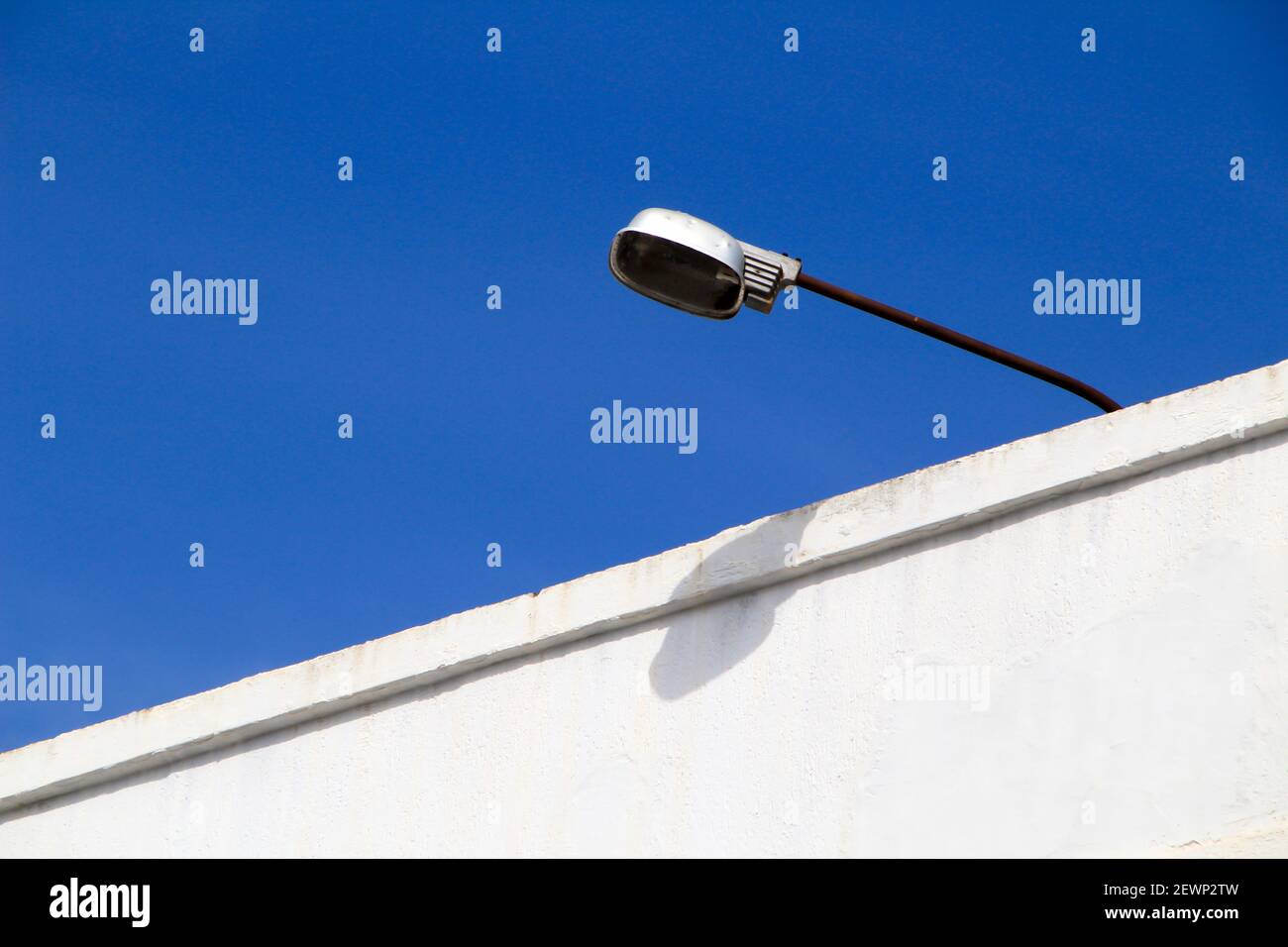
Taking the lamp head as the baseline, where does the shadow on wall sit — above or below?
below

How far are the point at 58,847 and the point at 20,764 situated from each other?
40cm

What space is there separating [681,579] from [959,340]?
1.30 metres

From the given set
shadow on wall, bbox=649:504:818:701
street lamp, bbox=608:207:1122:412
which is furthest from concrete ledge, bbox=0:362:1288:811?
street lamp, bbox=608:207:1122:412

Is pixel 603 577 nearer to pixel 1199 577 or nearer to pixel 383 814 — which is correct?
pixel 383 814

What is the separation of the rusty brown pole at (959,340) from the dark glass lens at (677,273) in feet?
0.96

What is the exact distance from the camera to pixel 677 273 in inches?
228

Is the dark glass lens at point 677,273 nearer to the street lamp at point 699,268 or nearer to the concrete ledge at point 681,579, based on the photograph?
the street lamp at point 699,268

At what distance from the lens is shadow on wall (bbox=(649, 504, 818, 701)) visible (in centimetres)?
588

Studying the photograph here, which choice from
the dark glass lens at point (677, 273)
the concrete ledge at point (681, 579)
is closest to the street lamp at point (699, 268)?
the dark glass lens at point (677, 273)

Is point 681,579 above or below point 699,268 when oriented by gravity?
below

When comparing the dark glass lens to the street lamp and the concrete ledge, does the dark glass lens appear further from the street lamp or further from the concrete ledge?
the concrete ledge

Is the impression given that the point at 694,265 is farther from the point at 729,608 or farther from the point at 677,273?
the point at 729,608

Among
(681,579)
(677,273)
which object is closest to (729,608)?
(681,579)
